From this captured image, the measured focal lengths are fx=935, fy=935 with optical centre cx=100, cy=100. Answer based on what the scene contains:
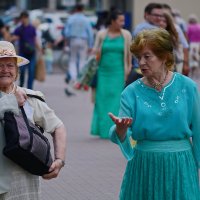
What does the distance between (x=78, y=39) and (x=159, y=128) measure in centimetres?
1579

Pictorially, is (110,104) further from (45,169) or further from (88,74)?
(45,169)

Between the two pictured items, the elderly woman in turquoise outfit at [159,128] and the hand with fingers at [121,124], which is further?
the elderly woman in turquoise outfit at [159,128]

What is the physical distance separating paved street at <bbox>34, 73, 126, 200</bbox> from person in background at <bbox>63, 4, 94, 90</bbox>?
4550 mm

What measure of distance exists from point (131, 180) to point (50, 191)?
11.7ft

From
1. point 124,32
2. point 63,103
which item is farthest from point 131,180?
point 63,103

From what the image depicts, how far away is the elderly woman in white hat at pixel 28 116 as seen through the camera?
508 cm

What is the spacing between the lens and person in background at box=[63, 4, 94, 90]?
21.1 metres

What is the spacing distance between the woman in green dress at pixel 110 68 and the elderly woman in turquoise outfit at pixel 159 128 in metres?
7.13

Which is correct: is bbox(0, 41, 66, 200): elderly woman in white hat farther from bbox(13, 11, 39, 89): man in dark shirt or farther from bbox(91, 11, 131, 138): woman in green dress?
bbox(13, 11, 39, 89): man in dark shirt

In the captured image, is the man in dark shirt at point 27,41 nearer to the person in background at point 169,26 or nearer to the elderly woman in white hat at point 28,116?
the person in background at point 169,26

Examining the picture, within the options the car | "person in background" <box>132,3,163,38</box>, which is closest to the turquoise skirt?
"person in background" <box>132,3,163,38</box>

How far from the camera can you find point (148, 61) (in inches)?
217

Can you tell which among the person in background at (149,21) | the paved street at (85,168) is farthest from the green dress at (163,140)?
the person in background at (149,21)

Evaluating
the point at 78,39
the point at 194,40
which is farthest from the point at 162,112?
the point at 194,40
